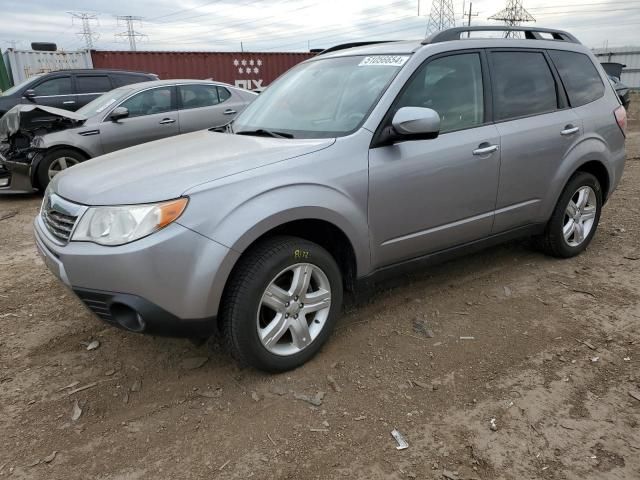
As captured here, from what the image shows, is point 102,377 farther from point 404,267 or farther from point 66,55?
point 66,55

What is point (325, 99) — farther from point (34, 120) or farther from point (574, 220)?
point (34, 120)

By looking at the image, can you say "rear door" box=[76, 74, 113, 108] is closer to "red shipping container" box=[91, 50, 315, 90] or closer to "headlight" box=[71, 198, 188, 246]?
"red shipping container" box=[91, 50, 315, 90]

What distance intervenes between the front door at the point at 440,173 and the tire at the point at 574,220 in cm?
86

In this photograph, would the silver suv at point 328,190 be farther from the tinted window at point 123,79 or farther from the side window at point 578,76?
the tinted window at point 123,79

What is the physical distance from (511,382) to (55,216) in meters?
2.61

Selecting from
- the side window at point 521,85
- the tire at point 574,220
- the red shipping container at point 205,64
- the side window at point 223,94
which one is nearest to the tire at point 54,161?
the side window at point 223,94

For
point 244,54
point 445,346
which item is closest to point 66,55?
point 244,54

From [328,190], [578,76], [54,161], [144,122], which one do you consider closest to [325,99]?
[328,190]

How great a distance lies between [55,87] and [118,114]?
322 centimetres

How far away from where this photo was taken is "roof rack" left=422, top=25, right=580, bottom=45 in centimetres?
354

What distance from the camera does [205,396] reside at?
2.79 meters

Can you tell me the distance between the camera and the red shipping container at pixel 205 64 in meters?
15.6

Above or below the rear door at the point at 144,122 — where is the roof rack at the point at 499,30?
above

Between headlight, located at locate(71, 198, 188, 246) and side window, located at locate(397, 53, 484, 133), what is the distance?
155cm
